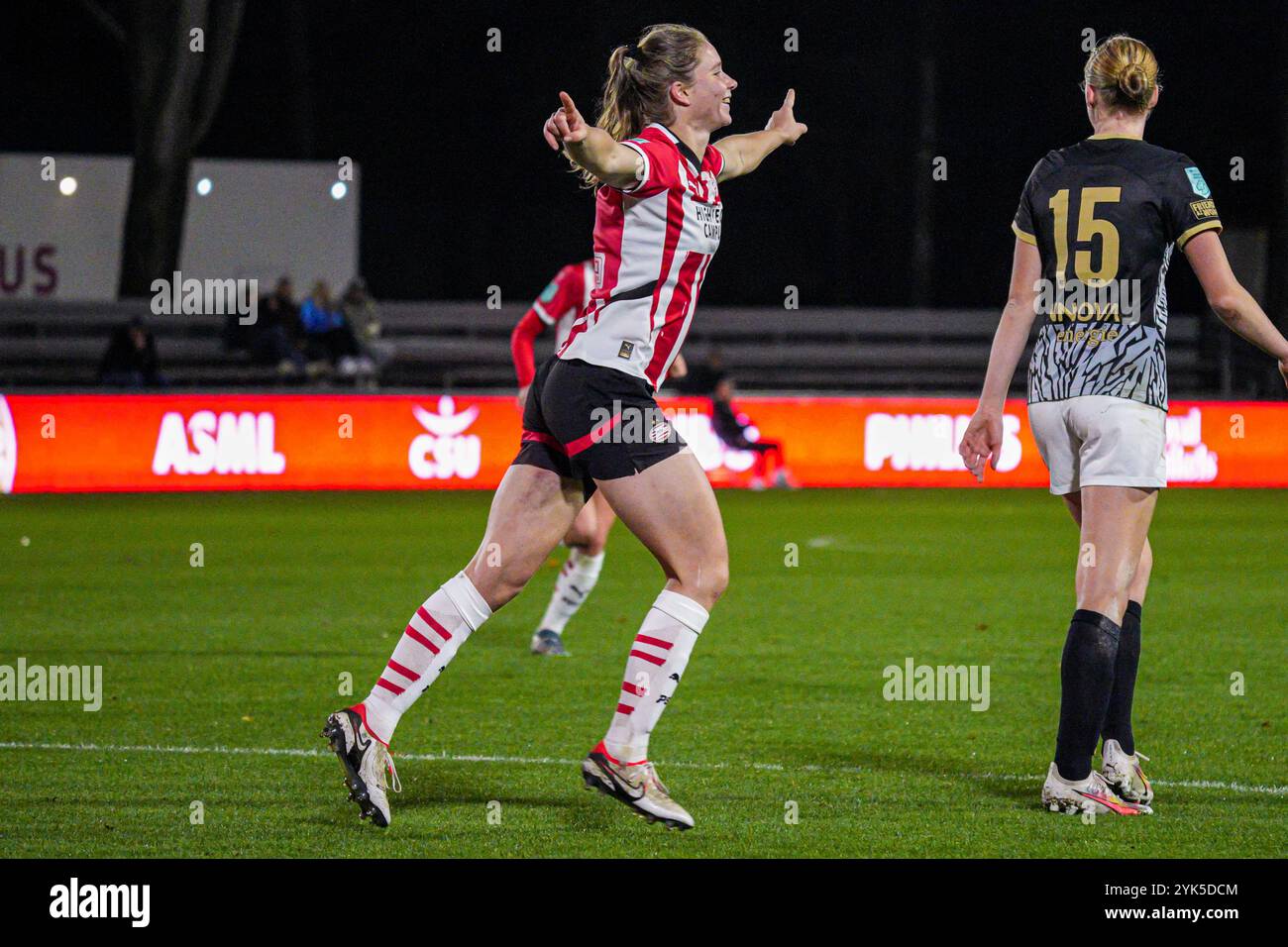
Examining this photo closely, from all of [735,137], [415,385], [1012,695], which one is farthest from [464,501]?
[735,137]

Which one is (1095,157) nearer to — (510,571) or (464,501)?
(510,571)

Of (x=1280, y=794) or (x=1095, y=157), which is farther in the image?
(x=1280, y=794)

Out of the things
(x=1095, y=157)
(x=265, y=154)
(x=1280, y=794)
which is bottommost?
(x=1280, y=794)

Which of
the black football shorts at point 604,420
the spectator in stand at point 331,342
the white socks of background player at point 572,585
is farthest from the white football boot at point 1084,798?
the spectator in stand at point 331,342

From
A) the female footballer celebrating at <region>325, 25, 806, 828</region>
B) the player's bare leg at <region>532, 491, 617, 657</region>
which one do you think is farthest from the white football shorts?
the player's bare leg at <region>532, 491, 617, 657</region>

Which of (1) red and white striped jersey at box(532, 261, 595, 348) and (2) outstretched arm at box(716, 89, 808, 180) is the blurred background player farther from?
(2) outstretched arm at box(716, 89, 808, 180)

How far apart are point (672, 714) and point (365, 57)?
29.2 m

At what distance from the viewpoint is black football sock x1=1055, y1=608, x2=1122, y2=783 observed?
18.5 ft

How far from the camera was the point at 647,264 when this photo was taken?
18.1 ft

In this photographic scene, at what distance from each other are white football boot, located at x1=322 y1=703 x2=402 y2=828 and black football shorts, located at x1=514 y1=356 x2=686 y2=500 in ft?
3.27

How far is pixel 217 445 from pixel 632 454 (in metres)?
16.3

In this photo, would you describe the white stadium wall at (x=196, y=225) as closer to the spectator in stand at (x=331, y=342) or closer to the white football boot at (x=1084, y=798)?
the spectator in stand at (x=331, y=342)

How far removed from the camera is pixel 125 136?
110 ft

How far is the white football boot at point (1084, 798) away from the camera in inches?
224
